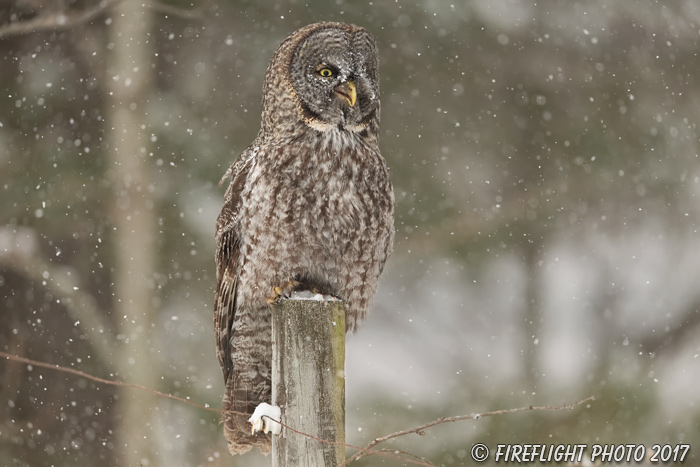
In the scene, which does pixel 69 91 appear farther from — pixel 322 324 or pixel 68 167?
pixel 322 324

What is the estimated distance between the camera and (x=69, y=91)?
7559 mm

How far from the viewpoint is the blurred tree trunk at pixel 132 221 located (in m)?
6.74

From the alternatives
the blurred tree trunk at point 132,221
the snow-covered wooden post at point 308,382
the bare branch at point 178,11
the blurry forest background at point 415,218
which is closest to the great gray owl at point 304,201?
the snow-covered wooden post at point 308,382

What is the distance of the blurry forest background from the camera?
677 centimetres

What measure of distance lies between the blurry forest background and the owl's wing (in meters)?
3.34

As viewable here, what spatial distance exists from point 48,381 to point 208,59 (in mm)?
3467

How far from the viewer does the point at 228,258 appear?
126 inches

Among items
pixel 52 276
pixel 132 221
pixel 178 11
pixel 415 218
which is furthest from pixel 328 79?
pixel 52 276

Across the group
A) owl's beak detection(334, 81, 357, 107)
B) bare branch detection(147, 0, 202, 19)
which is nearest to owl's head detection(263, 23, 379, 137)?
owl's beak detection(334, 81, 357, 107)

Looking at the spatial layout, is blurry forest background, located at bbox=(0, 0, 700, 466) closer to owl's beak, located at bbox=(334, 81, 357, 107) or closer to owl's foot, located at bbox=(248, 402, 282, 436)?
owl's beak, located at bbox=(334, 81, 357, 107)

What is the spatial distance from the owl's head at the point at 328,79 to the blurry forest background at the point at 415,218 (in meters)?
3.49

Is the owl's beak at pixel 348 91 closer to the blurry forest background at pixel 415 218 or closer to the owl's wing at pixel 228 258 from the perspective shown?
the owl's wing at pixel 228 258

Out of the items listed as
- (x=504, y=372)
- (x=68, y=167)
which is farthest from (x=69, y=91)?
(x=504, y=372)

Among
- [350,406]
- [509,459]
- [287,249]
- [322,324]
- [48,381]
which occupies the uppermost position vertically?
[48,381]
